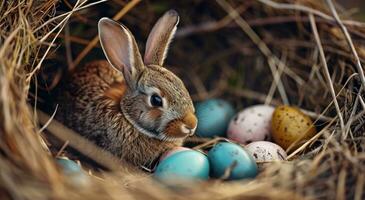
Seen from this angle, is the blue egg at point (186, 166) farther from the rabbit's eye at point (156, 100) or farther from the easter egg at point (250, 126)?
the easter egg at point (250, 126)

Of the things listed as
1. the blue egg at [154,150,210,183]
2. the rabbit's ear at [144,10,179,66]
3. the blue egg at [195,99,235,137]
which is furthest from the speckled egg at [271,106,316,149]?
the rabbit's ear at [144,10,179,66]

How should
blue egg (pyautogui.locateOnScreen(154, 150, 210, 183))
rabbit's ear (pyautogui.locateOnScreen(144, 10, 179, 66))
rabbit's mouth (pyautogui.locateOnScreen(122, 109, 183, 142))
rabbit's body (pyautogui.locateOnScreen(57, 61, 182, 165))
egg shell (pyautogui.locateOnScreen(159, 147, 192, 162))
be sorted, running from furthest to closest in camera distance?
rabbit's ear (pyautogui.locateOnScreen(144, 10, 179, 66)) → rabbit's body (pyautogui.locateOnScreen(57, 61, 182, 165)) → rabbit's mouth (pyautogui.locateOnScreen(122, 109, 183, 142)) → egg shell (pyautogui.locateOnScreen(159, 147, 192, 162)) → blue egg (pyautogui.locateOnScreen(154, 150, 210, 183))

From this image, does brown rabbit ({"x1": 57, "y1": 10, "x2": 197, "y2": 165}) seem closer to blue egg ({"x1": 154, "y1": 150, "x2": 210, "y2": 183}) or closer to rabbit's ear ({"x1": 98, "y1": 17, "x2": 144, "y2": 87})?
rabbit's ear ({"x1": 98, "y1": 17, "x2": 144, "y2": 87})

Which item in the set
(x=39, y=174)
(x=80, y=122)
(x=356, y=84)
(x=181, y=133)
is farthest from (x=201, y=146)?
(x=39, y=174)

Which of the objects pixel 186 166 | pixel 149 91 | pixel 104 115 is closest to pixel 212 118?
pixel 149 91

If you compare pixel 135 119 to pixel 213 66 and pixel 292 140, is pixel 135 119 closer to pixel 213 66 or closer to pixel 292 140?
pixel 292 140

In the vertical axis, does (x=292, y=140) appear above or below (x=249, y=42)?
below
